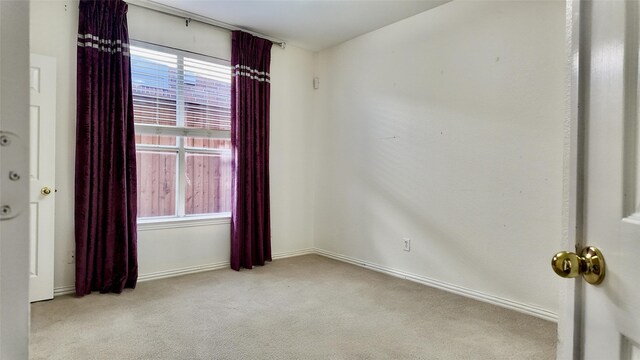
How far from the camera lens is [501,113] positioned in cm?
267

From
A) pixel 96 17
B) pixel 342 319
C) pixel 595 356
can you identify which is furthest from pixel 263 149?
pixel 595 356

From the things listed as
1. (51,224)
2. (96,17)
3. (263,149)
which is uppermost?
(96,17)

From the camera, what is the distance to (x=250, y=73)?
367cm

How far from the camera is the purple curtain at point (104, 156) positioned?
274cm

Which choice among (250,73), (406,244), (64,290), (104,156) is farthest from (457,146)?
(64,290)

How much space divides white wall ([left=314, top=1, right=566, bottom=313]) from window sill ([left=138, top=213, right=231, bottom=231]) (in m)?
1.27

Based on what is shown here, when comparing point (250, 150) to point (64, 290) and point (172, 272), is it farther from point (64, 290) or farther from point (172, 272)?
point (64, 290)

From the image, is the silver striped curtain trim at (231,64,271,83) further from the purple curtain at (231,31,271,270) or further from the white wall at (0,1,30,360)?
the white wall at (0,1,30,360)

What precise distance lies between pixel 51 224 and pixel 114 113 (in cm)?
95

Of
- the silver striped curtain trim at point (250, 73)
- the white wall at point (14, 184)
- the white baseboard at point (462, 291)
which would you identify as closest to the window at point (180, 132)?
the silver striped curtain trim at point (250, 73)

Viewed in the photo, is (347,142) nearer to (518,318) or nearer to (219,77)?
(219,77)

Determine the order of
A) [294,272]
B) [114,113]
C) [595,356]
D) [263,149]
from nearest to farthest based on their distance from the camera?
[595,356]
[114,113]
[294,272]
[263,149]

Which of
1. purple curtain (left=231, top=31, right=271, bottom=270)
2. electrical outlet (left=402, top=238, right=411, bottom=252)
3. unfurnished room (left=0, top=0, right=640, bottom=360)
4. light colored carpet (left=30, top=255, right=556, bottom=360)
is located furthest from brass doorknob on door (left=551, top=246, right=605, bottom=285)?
purple curtain (left=231, top=31, right=271, bottom=270)

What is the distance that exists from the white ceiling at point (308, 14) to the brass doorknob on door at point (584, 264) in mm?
2884
